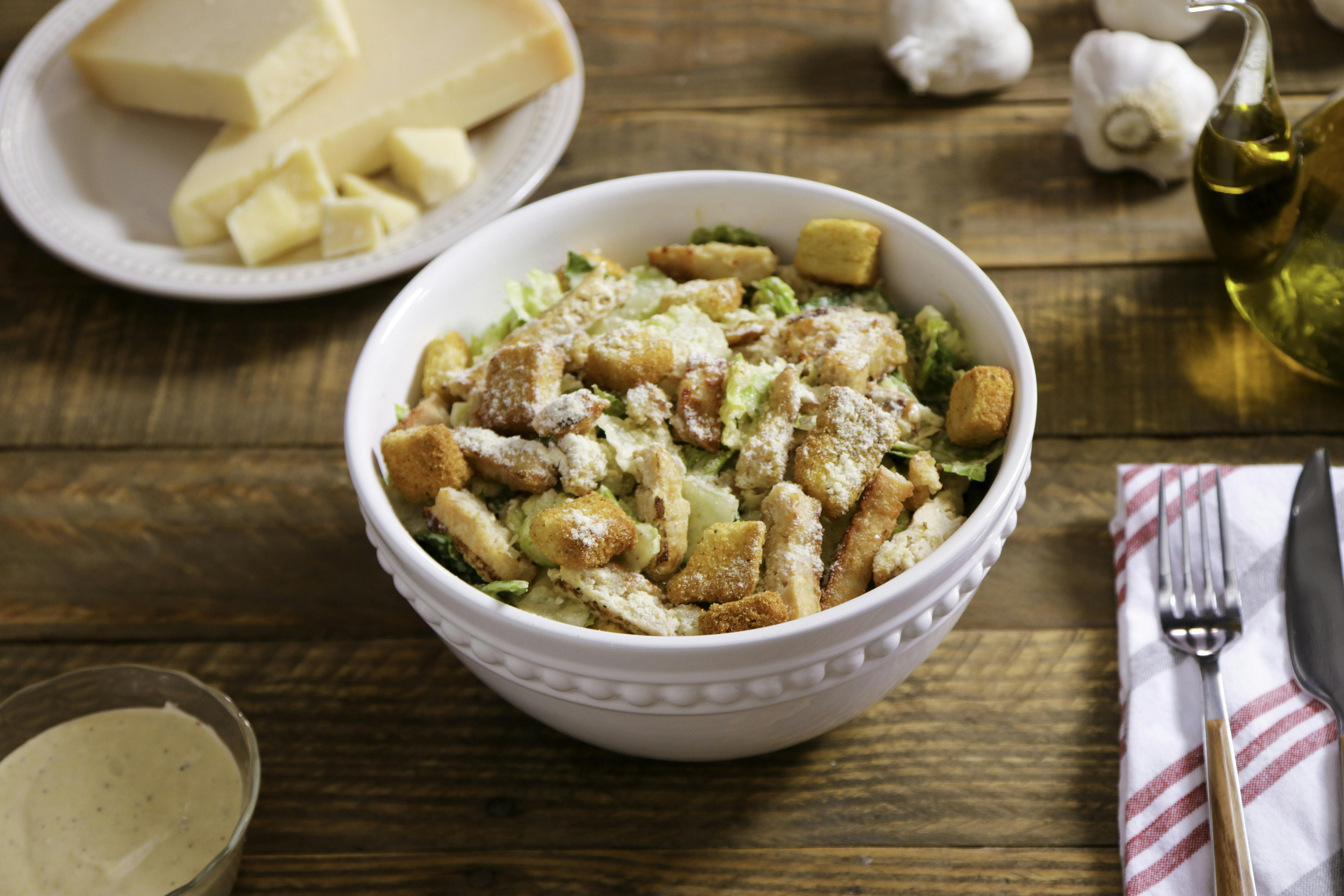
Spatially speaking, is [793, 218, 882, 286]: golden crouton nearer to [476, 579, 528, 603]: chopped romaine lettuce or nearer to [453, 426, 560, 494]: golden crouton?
[453, 426, 560, 494]: golden crouton

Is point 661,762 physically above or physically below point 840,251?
below

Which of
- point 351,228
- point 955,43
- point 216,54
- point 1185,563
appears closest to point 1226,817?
point 1185,563

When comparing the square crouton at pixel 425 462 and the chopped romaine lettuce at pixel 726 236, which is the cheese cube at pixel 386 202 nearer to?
the chopped romaine lettuce at pixel 726 236

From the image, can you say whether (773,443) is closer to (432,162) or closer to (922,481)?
(922,481)

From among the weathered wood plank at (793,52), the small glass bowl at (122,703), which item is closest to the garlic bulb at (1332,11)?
the weathered wood plank at (793,52)

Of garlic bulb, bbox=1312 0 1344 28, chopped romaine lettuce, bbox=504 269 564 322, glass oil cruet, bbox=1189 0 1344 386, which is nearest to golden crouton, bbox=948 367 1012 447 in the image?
chopped romaine lettuce, bbox=504 269 564 322

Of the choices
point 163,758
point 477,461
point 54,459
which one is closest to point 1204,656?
point 477,461
